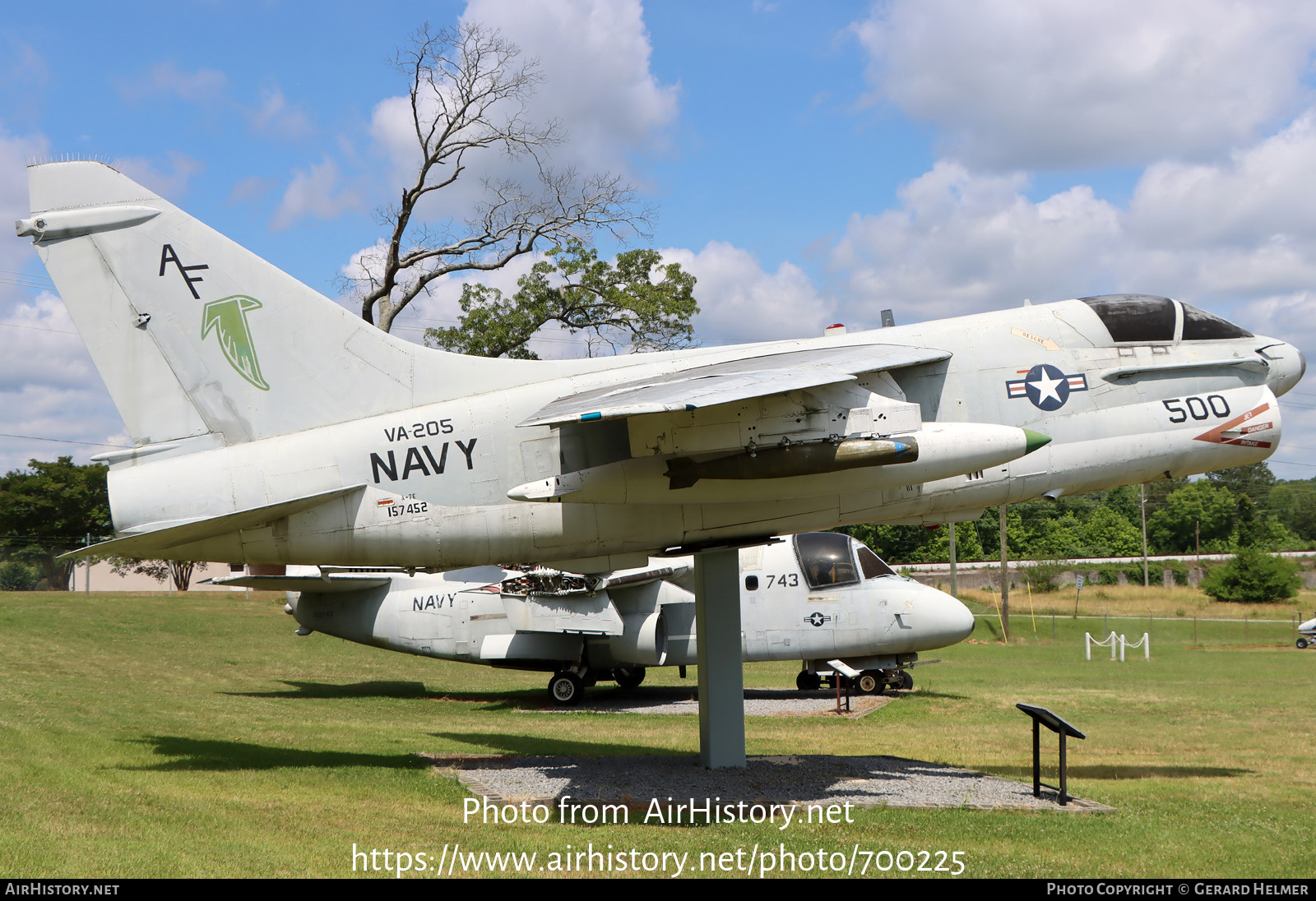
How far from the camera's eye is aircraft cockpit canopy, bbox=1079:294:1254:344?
38.1ft

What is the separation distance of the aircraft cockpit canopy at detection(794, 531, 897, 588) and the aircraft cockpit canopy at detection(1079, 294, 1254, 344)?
29.9ft

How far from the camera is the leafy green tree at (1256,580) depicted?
58.0 metres

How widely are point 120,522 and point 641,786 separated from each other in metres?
6.26

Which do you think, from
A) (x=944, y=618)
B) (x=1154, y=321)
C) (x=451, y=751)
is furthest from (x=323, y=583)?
(x=1154, y=321)

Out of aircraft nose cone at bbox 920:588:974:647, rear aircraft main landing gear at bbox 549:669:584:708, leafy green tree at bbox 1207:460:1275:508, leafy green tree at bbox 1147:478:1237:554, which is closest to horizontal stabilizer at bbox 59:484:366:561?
rear aircraft main landing gear at bbox 549:669:584:708

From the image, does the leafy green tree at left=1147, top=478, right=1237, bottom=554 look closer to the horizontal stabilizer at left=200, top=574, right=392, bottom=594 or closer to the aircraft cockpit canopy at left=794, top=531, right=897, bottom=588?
the aircraft cockpit canopy at left=794, top=531, right=897, bottom=588

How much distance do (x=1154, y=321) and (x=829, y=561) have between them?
962cm

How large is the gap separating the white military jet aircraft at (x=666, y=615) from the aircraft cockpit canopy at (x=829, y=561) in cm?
2

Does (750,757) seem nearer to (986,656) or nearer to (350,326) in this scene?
(350,326)

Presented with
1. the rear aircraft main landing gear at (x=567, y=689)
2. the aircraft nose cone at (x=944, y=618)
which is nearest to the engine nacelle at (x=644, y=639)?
the rear aircraft main landing gear at (x=567, y=689)

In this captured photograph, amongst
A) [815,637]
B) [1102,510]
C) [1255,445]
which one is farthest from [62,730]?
[1102,510]

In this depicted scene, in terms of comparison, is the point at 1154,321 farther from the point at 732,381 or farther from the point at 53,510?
the point at 53,510

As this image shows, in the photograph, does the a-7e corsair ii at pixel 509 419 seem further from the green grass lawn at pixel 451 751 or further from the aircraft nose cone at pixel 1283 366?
the green grass lawn at pixel 451 751

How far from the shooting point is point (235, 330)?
36.6ft
